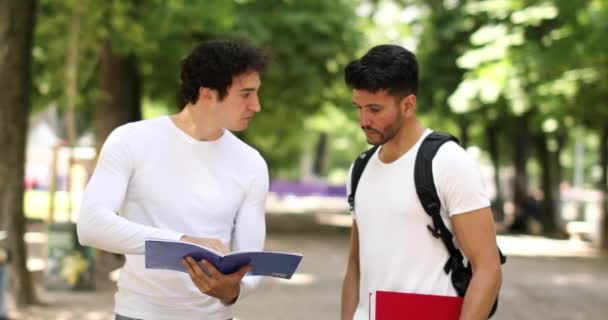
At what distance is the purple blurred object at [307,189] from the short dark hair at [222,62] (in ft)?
186

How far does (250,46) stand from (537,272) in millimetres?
15897

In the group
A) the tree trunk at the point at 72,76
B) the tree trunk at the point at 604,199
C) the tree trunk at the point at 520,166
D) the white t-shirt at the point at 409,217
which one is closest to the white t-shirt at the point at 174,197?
the white t-shirt at the point at 409,217

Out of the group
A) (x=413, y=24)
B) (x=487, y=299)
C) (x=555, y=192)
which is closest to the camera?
(x=487, y=299)

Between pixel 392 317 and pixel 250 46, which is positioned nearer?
pixel 392 317

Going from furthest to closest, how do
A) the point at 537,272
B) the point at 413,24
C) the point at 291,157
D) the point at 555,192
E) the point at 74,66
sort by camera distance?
1. the point at 291,157
2. the point at 555,192
3. the point at 413,24
4. the point at 537,272
5. the point at 74,66

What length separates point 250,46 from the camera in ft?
13.1

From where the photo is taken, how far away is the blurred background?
12.5 metres

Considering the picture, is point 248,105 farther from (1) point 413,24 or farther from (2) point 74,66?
(1) point 413,24

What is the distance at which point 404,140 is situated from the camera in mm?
3773

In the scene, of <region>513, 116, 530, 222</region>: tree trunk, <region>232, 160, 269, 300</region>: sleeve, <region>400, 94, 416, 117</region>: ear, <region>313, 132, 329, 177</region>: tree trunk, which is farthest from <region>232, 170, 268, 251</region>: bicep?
<region>313, 132, 329, 177</region>: tree trunk

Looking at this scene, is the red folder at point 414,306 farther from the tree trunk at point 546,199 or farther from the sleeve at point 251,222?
the tree trunk at point 546,199

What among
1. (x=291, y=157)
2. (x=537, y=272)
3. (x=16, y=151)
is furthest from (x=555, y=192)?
(x=291, y=157)

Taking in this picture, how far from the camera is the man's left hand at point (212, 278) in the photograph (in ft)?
11.9

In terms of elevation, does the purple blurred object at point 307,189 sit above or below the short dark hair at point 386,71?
below
